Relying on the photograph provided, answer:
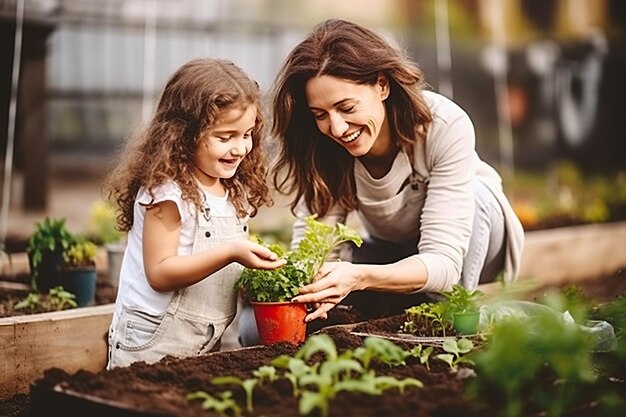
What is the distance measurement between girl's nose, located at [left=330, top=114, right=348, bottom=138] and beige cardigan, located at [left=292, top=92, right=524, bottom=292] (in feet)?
1.33

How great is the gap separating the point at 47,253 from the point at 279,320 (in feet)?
4.37

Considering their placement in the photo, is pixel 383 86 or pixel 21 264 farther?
pixel 21 264

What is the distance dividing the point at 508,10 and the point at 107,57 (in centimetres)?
502

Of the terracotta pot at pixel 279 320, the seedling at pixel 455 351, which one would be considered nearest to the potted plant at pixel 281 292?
the terracotta pot at pixel 279 320

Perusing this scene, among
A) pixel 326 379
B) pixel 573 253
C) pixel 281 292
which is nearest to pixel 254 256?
pixel 281 292

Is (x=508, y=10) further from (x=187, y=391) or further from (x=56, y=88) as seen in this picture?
(x=187, y=391)

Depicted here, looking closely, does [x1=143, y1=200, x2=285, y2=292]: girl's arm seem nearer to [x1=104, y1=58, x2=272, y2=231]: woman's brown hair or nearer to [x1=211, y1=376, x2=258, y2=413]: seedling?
[x1=104, y1=58, x2=272, y2=231]: woman's brown hair

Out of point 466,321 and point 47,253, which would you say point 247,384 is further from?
point 47,253

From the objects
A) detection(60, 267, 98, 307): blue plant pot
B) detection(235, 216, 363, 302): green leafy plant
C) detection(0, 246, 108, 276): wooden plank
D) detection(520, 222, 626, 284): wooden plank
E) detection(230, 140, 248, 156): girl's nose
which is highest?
detection(230, 140, 248, 156): girl's nose

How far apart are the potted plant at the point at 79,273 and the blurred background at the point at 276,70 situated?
2.95 ft

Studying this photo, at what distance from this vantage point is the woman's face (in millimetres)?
3332

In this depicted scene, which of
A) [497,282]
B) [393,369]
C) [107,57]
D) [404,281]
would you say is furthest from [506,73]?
[393,369]

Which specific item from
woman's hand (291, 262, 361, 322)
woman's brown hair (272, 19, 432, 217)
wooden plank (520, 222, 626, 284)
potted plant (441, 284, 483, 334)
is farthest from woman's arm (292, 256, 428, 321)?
wooden plank (520, 222, 626, 284)

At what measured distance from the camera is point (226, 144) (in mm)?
3043
